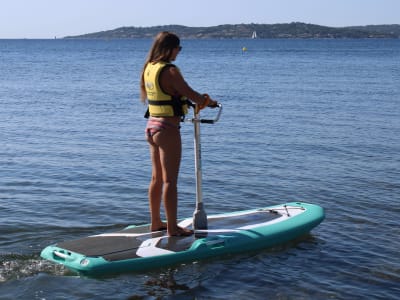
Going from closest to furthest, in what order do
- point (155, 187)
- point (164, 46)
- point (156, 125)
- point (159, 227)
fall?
point (164, 46) → point (156, 125) → point (155, 187) → point (159, 227)

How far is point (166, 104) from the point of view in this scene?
22.1 ft

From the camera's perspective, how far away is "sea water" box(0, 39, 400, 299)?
6664mm

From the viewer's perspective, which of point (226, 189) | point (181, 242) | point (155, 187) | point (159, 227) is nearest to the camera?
point (181, 242)

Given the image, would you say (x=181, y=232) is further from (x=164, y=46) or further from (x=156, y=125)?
(x=164, y=46)

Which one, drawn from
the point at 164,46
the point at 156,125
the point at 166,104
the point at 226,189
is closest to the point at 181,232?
the point at 156,125

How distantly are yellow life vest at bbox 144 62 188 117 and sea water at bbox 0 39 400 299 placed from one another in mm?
1567

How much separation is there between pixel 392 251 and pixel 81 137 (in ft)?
31.6

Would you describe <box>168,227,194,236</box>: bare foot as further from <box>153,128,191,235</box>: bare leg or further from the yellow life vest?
the yellow life vest

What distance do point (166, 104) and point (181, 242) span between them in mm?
1439

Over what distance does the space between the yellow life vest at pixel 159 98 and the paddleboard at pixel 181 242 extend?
133 centimetres

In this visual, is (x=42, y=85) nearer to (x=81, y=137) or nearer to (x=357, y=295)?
(x=81, y=137)

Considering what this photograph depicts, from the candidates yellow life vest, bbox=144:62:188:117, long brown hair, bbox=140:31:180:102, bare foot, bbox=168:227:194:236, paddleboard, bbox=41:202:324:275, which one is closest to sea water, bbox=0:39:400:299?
paddleboard, bbox=41:202:324:275

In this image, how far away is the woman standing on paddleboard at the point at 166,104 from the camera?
6625mm

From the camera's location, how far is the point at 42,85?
109 feet
